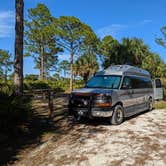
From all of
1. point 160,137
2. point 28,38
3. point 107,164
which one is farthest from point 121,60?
point 107,164

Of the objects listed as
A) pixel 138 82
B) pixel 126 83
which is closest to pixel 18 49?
pixel 126 83

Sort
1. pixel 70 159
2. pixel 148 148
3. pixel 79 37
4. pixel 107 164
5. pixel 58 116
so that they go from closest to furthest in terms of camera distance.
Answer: pixel 107 164 → pixel 70 159 → pixel 148 148 → pixel 58 116 → pixel 79 37

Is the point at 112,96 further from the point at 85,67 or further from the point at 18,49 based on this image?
the point at 85,67


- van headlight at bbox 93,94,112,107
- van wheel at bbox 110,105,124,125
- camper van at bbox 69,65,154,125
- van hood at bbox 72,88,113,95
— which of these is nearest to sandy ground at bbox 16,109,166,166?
van wheel at bbox 110,105,124,125

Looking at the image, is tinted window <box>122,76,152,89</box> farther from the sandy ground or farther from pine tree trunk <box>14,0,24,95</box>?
pine tree trunk <box>14,0,24,95</box>

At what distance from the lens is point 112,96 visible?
30.9ft

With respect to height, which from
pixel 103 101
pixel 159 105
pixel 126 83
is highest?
pixel 126 83

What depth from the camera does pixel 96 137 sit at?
316 inches

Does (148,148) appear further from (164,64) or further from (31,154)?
(164,64)

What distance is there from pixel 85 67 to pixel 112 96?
28771 mm

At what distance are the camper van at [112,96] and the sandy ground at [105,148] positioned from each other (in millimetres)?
570

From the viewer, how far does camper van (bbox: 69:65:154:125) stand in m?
9.33

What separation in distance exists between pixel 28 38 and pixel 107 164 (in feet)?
121

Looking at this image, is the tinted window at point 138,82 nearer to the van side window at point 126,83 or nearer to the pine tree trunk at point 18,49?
the van side window at point 126,83
